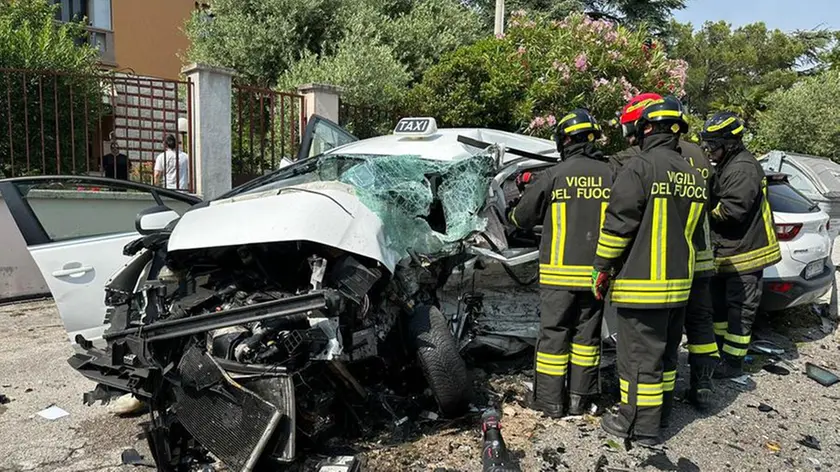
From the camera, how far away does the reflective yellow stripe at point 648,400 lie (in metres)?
3.29

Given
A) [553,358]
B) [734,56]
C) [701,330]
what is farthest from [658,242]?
[734,56]

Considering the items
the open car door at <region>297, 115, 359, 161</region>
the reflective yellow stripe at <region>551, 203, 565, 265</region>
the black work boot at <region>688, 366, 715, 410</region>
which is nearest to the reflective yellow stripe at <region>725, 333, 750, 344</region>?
the black work boot at <region>688, 366, 715, 410</region>

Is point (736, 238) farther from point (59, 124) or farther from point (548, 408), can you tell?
point (59, 124)

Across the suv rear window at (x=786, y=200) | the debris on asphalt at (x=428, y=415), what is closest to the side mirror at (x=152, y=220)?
the debris on asphalt at (x=428, y=415)

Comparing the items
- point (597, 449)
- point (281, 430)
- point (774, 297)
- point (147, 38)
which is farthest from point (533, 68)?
point (147, 38)

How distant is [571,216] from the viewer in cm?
354

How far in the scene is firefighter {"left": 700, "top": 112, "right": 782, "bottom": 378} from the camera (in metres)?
4.24

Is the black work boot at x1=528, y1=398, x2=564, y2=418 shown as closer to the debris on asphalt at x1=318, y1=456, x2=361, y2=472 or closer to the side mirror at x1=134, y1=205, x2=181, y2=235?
the debris on asphalt at x1=318, y1=456, x2=361, y2=472

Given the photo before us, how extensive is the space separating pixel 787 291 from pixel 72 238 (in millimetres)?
5193

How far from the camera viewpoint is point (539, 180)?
3.64 metres

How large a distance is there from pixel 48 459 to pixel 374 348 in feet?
5.78

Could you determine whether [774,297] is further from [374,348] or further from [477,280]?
[374,348]

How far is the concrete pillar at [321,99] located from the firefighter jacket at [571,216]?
17.9 feet

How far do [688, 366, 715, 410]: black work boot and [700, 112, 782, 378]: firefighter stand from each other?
1.96 ft
